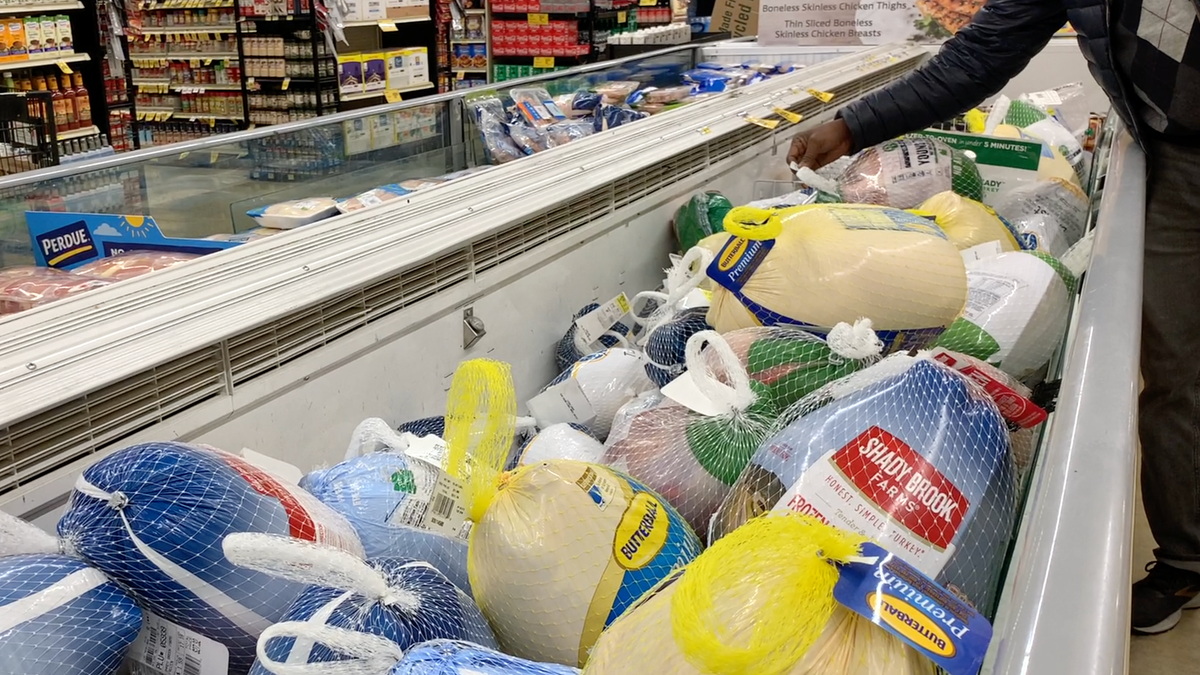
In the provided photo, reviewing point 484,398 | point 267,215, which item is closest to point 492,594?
point 484,398

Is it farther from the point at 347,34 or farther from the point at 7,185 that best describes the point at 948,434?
the point at 347,34

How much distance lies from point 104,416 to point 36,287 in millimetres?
854

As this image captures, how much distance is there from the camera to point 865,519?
3.02 ft

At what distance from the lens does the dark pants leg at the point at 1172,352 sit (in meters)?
1.99

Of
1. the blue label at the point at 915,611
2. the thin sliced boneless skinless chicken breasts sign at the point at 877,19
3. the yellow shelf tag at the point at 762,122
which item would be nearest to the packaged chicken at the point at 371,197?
the yellow shelf tag at the point at 762,122

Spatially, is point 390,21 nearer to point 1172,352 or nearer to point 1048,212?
point 1048,212

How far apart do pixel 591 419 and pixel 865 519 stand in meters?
0.87

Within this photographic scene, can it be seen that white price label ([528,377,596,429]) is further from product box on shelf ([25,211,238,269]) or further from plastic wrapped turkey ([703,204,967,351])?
product box on shelf ([25,211,238,269])

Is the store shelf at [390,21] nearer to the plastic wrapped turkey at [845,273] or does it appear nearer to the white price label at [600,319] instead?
the white price label at [600,319]

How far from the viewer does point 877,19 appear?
5.12m

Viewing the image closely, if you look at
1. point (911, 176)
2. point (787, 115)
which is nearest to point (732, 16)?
point (787, 115)

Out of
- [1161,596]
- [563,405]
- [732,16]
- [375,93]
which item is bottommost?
[1161,596]

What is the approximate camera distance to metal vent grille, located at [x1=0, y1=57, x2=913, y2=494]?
99cm

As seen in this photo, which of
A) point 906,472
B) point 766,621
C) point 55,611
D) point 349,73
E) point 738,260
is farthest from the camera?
point 349,73
